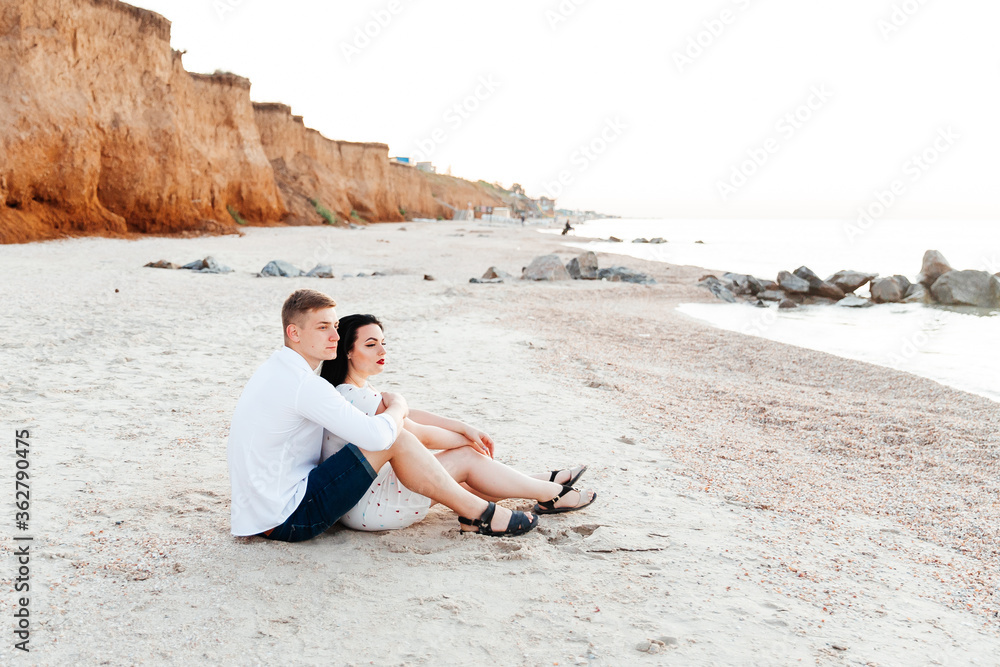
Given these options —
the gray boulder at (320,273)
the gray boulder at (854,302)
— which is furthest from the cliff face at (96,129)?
the gray boulder at (854,302)

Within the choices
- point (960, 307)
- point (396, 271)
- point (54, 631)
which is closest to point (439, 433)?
point (54, 631)

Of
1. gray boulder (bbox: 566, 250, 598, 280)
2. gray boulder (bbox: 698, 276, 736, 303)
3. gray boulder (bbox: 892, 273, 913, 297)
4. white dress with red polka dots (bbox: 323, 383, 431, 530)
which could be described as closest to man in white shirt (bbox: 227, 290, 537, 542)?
white dress with red polka dots (bbox: 323, 383, 431, 530)

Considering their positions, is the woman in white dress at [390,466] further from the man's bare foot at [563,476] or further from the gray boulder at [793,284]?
the gray boulder at [793,284]

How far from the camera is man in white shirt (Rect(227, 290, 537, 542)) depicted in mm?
2883

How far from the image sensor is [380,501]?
3217 mm

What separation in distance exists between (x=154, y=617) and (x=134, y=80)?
20.1m

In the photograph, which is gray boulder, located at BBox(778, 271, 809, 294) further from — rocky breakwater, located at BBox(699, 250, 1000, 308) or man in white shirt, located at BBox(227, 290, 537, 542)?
man in white shirt, located at BBox(227, 290, 537, 542)

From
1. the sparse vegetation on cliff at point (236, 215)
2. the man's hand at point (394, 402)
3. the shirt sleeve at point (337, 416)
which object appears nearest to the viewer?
the shirt sleeve at point (337, 416)

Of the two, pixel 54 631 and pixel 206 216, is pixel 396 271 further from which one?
pixel 54 631

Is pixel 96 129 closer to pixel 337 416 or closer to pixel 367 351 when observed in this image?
pixel 367 351

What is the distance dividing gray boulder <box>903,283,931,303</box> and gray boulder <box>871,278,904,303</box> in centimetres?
17

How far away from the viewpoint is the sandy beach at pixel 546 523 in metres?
2.42

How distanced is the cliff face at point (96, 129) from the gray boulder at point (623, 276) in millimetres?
12484

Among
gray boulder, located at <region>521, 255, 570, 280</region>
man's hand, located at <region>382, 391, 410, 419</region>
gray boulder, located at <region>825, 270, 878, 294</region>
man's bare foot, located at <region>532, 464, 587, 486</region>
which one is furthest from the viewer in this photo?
gray boulder, located at <region>825, 270, 878, 294</region>
